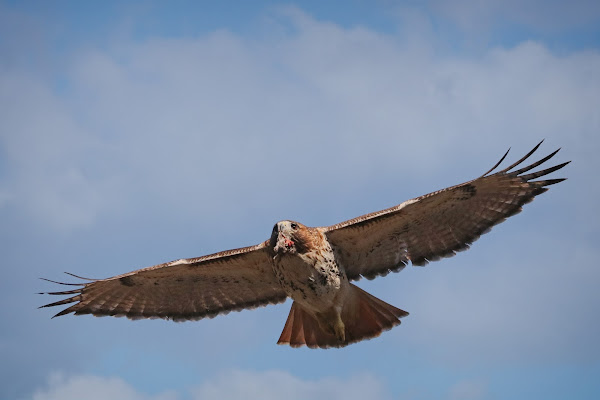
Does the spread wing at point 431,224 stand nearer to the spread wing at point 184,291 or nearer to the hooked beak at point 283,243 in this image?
the hooked beak at point 283,243

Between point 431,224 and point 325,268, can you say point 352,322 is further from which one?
point 431,224

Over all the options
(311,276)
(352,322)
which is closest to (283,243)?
A: (311,276)

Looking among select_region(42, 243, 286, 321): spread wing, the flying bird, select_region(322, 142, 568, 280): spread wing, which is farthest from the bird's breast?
select_region(42, 243, 286, 321): spread wing

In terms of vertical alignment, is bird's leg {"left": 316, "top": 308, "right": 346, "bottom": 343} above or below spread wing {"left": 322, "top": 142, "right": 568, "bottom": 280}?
below

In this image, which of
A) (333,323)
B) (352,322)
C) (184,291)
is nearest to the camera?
(333,323)

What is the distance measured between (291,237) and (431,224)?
7.14 ft

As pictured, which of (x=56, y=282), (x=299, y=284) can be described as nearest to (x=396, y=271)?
(x=299, y=284)

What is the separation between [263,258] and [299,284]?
95 cm

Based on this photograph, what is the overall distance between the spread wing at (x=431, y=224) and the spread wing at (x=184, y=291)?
1.30 meters

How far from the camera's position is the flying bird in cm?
1319

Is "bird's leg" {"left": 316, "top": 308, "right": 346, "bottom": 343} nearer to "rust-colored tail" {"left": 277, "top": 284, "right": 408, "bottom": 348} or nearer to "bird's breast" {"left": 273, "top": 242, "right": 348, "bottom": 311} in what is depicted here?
"rust-colored tail" {"left": 277, "top": 284, "right": 408, "bottom": 348}

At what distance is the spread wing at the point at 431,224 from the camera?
1327 centimetres

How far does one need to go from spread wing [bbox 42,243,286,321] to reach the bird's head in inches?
37.6

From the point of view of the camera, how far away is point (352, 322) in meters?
14.0
